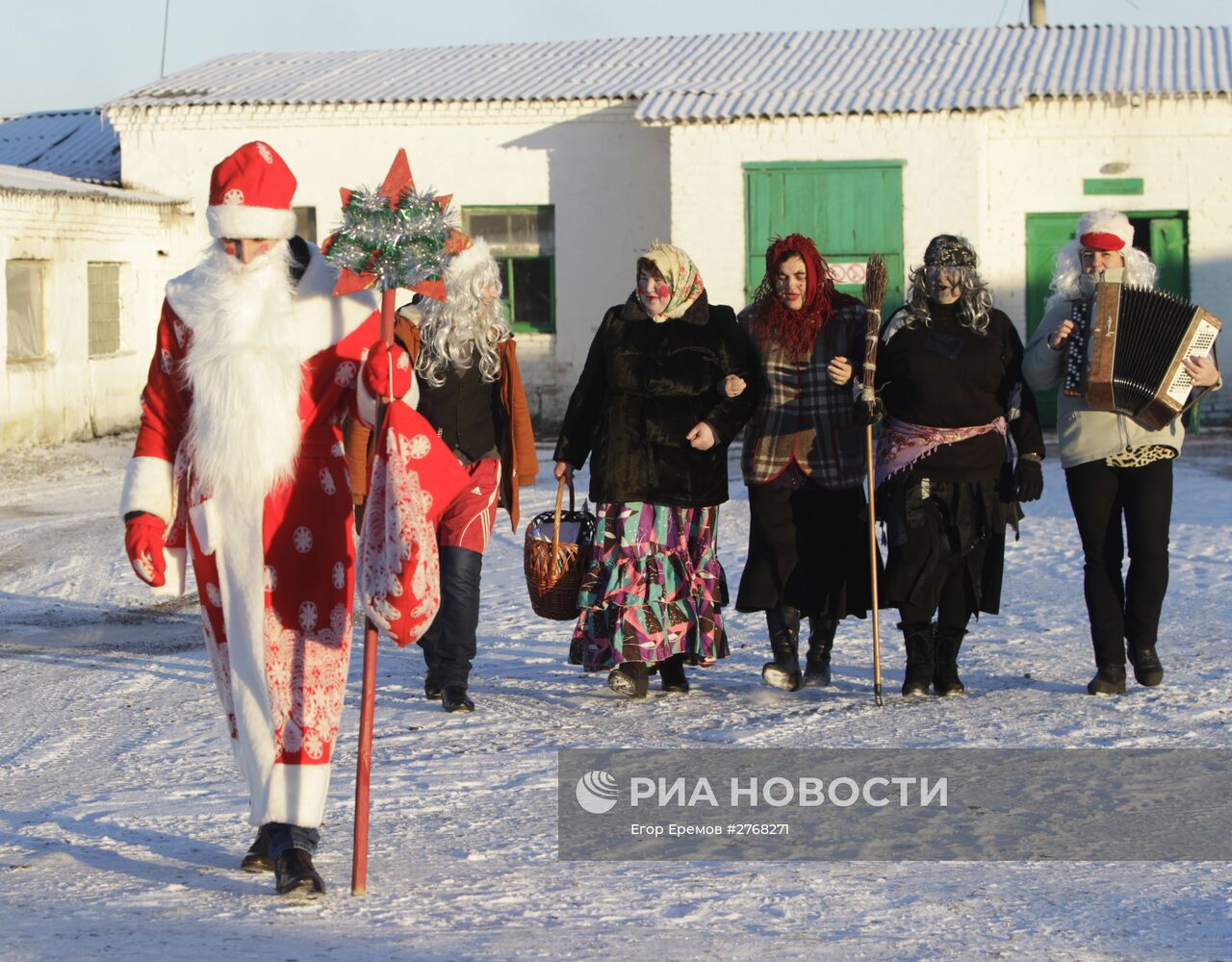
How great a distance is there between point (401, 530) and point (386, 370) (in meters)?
0.41

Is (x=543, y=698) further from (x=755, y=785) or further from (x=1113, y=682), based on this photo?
(x=1113, y=682)

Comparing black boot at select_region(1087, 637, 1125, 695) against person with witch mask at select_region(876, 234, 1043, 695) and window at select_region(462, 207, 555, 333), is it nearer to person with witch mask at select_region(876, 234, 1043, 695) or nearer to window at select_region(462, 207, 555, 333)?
person with witch mask at select_region(876, 234, 1043, 695)

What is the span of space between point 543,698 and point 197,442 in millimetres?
2715

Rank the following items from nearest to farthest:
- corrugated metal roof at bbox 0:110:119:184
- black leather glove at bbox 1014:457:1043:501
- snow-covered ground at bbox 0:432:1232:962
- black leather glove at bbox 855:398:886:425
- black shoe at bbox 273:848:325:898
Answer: snow-covered ground at bbox 0:432:1232:962
black shoe at bbox 273:848:325:898
black leather glove at bbox 855:398:886:425
black leather glove at bbox 1014:457:1043:501
corrugated metal roof at bbox 0:110:119:184

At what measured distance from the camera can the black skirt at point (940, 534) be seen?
268 inches

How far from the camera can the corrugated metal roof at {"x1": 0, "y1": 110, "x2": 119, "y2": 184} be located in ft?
72.4

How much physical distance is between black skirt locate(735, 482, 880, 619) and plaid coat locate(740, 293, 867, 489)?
96 millimetres

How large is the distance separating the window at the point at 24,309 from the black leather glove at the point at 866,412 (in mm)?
12745

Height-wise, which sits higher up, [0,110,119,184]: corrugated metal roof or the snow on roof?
[0,110,119,184]: corrugated metal roof

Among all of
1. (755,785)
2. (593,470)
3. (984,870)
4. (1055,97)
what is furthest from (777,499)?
(1055,97)

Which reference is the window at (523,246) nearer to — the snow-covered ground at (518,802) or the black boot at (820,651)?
the snow-covered ground at (518,802)

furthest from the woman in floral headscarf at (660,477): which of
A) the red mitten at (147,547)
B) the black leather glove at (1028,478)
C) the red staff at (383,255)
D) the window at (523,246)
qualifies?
the window at (523,246)

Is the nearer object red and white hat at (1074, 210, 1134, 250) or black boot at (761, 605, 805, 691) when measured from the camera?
red and white hat at (1074, 210, 1134, 250)

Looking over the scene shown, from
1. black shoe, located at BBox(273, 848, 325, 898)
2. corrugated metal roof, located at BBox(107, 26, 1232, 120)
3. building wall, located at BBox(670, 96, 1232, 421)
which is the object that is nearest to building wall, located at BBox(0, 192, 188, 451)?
corrugated metal roof, located at BBox(107, 26, 1232, 120)
